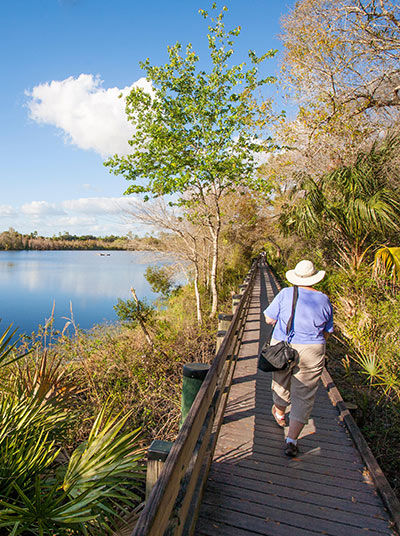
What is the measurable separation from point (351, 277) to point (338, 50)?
682cm

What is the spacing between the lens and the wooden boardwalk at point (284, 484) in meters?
2.75

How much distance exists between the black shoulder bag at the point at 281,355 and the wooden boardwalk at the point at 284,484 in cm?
97

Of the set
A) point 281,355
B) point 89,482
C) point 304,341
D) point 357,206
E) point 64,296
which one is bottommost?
point 64,296

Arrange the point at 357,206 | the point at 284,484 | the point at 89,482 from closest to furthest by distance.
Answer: the point at 89,482 < the point at 284,484 < the point at 357,206

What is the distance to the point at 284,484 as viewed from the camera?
3.21 metres

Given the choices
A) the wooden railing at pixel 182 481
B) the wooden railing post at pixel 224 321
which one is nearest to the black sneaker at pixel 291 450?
the wooden railing at pixel 182 481

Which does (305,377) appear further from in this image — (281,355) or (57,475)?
(57,475)

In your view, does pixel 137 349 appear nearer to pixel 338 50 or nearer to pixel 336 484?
pixel 336 484

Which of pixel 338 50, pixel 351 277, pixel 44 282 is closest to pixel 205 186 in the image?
pixel 338 50

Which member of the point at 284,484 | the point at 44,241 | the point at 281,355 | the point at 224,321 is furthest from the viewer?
the point at 44,241

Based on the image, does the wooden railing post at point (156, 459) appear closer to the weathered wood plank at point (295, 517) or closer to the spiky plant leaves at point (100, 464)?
the spiky plant leaves at point (100, 464)

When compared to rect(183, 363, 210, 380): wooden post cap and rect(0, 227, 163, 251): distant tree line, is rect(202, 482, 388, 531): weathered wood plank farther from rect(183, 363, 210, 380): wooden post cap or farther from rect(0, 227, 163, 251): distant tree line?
Result: rect(0, 227, 163, 251): distant tree line

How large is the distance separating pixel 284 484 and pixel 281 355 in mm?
1170

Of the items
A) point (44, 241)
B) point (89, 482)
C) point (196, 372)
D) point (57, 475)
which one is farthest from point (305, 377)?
point (44, 241)
